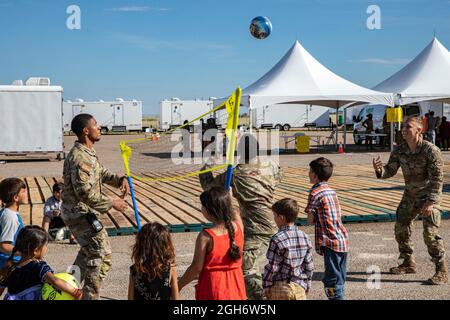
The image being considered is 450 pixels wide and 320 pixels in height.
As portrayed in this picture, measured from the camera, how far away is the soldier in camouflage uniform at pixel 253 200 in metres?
5.11

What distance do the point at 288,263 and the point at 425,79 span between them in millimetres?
22664

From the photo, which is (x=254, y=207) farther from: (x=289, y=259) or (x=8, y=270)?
(x=8, y=270)

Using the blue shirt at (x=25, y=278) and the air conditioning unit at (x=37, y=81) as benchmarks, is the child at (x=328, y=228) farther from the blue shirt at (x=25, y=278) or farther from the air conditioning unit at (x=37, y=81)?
the air conditioning unit at (x=37, y=81)

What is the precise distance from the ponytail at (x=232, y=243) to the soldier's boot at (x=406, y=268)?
3.41 m

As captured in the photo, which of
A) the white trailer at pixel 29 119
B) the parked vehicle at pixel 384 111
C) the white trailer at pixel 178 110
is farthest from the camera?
the white trailer at pixel 178 110

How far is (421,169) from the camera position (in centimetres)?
651

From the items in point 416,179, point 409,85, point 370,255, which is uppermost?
point 409,85

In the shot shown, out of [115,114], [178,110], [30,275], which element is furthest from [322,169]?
[178,110]

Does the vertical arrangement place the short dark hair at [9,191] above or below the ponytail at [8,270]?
above

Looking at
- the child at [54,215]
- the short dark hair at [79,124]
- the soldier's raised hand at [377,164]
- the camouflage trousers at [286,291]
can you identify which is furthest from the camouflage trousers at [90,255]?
the soldier's raised hand at [377,164]

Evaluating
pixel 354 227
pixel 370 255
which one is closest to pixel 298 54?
pixel 354 227

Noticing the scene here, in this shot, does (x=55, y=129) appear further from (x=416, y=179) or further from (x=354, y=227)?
(x=416, y=179)

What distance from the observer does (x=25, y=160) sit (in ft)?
80.7
